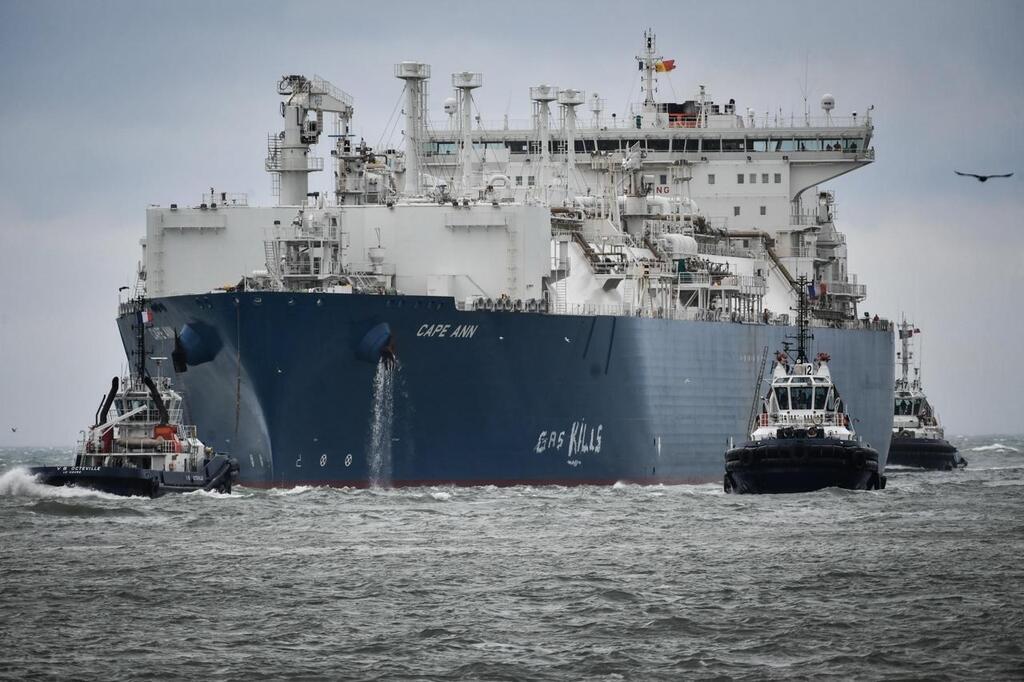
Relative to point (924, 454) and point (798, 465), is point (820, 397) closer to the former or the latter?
point (798, 465)

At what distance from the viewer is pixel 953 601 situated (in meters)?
30.1

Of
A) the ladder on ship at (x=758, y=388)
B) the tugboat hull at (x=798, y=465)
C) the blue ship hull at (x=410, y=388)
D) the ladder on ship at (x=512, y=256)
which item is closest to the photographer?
the tugboat hull at (x=798, y=465)

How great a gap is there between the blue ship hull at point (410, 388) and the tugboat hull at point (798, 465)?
7.26 m

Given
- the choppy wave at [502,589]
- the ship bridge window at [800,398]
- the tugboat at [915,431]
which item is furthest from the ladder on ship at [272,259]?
the tugboat at [915,431]

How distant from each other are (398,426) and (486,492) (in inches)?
124

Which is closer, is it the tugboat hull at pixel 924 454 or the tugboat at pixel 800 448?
the tugboat at pixel 800 448

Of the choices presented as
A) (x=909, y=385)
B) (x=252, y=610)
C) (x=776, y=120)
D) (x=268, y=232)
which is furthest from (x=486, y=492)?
(x=909, y=385)

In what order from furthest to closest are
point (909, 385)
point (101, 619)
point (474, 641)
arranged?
1. point (909, 385)
2. point (101, 619)
3. point (474, 641)

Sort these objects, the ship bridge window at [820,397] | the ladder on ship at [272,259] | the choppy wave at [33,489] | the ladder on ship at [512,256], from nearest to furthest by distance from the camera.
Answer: the choppy wave at [33,489] → the ship bridge window at [820,397] → the ladder on ship at [272,259] → the ladder on ship at [512,256]

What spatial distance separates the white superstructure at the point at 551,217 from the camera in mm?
56312

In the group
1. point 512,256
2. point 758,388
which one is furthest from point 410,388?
point 758,388

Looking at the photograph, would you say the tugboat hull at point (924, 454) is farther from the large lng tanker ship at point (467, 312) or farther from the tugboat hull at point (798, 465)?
the tugboat hull at point (798, 465)

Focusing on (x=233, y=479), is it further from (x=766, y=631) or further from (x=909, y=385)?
(x=909, y=385)

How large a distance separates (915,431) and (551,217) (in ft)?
134
